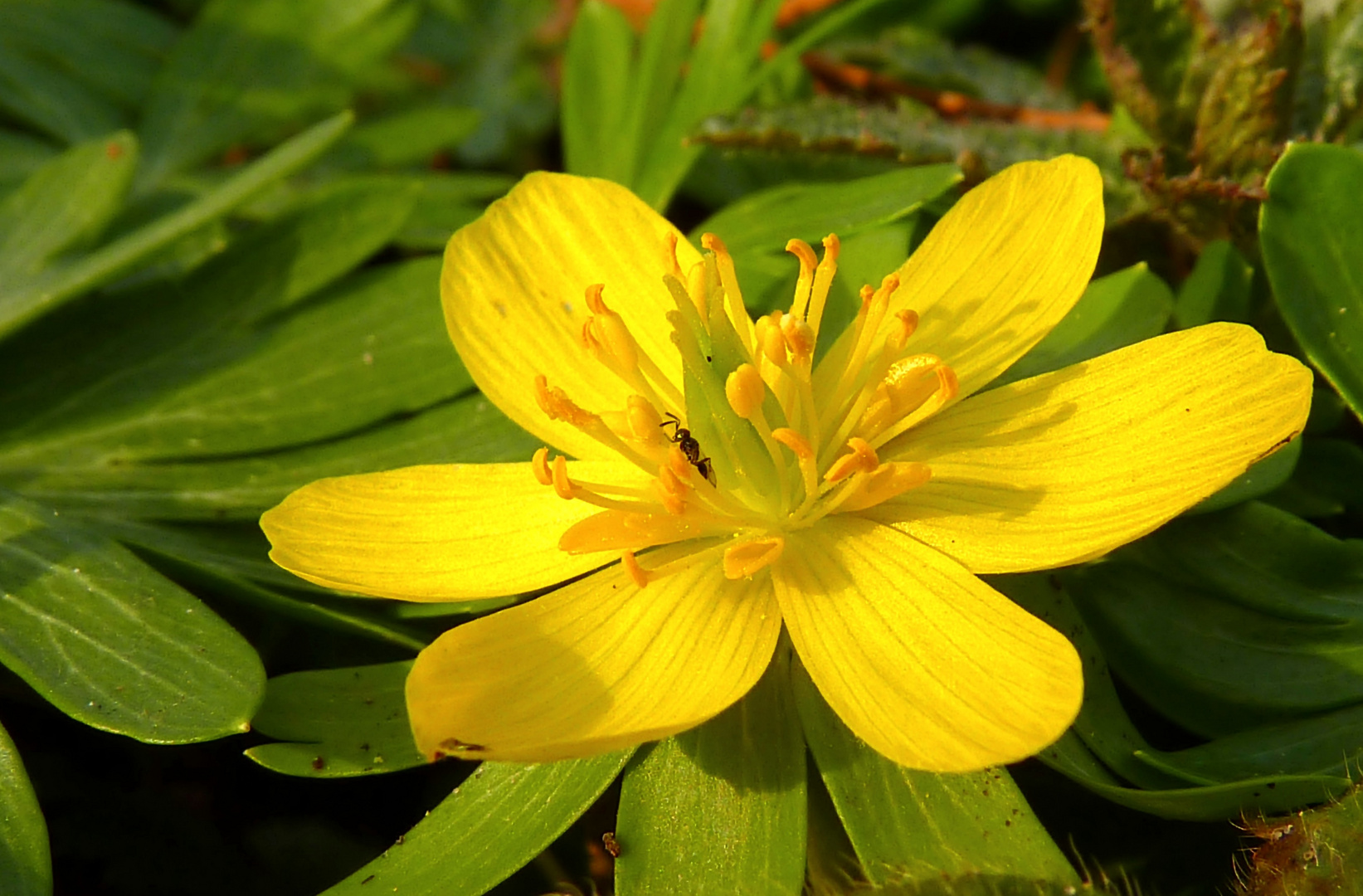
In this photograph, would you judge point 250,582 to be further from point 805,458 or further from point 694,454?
point 805,458

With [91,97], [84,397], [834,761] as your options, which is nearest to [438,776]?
[834,761]

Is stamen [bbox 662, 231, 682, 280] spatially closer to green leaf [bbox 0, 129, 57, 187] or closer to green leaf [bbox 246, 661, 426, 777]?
green leaf [bbox 246, 661, 426, 777]

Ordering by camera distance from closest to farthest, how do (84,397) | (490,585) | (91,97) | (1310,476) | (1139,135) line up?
(490,585)
(1310,476)
(84,397)
(1139,135)
(91,97)

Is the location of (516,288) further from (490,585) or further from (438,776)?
(438,776)

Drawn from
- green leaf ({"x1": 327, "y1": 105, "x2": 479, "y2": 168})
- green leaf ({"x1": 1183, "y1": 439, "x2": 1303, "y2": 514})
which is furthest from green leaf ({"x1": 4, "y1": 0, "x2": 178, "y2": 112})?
green leaf ({"x1": 1183, "y1": 439, "x2": 1303, "y2": 514})

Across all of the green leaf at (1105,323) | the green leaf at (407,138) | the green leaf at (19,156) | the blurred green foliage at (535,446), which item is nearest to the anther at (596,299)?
the blurred green foliage at (535,446)

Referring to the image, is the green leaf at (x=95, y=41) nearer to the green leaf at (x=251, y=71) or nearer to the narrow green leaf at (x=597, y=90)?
the green leaf at (x=251, y=71)
